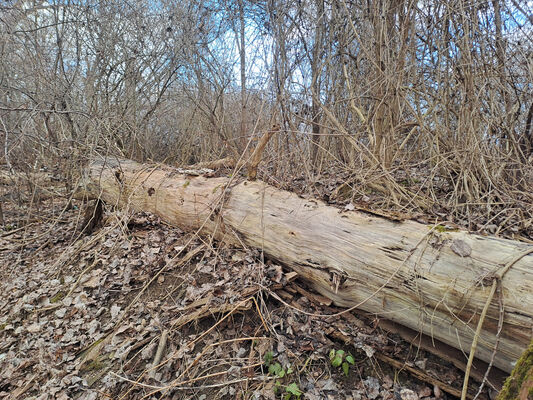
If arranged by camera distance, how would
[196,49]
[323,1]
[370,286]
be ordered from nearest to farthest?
1. [370,286]
2. [323,1]
3. [196,49]

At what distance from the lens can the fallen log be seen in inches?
72.9

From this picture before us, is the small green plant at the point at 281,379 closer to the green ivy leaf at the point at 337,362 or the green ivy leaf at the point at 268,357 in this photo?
the green ivy leaf at the point at 268,357

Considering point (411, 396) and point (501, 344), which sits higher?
point (501, 344)

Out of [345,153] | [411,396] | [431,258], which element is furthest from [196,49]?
[411,396]

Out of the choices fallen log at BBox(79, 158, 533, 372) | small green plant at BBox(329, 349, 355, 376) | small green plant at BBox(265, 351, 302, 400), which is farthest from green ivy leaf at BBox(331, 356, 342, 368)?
fallen log at BBox(79, 158, 533, 372)

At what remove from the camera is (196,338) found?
2648mm

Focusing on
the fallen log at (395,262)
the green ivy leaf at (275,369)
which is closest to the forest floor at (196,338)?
the green ivy leaf at (275,369)

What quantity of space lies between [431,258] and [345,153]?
3.14m

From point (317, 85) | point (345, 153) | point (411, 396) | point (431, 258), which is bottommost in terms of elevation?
point (411, 396)

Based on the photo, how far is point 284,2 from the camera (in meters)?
5.13

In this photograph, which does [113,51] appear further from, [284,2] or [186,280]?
[186,280]

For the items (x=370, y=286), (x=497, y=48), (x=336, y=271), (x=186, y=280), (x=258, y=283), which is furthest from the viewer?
(x=497, y=48)

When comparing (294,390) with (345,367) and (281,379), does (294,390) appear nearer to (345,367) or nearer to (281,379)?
(281,379)

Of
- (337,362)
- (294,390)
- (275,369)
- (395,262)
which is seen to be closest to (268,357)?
(275,369)
